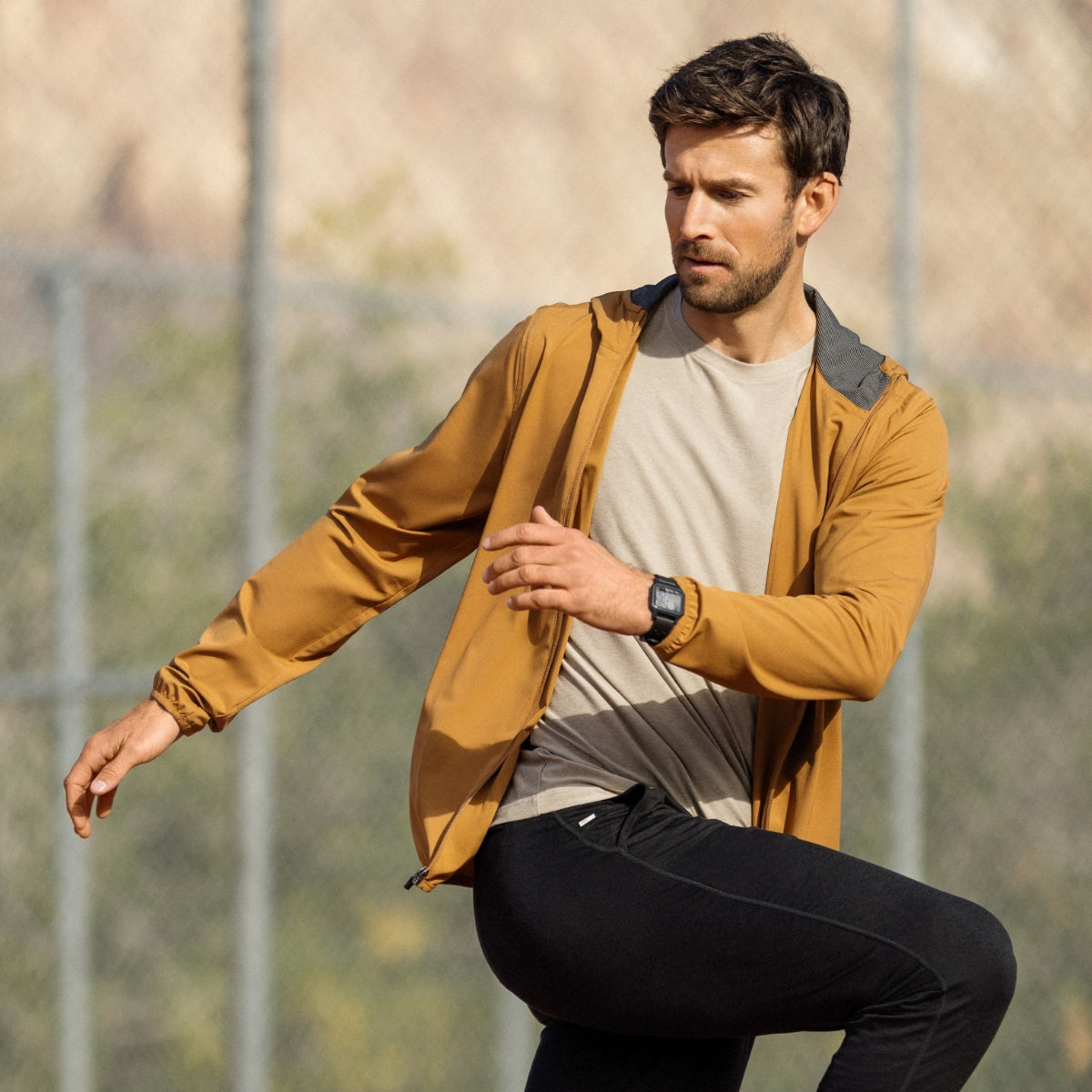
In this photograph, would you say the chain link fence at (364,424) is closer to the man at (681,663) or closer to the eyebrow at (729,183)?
the man at (681,663)

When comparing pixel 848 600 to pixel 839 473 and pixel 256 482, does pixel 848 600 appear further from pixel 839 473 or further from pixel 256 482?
pixel 256 482

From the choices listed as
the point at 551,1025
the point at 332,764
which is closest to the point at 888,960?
the point at 551,1025

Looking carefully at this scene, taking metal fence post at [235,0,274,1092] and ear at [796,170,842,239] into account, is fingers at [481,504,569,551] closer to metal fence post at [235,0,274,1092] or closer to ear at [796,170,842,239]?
ear at [796,170,842,239]

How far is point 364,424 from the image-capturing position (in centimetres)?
414

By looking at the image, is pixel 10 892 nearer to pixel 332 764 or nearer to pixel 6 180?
pixel 332 764

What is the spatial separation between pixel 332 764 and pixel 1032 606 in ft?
6.62

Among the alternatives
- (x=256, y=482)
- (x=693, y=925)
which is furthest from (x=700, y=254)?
(x=256, y=482)

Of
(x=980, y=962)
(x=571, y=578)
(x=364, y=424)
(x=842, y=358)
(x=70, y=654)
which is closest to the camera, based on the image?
(x=571, y=578)

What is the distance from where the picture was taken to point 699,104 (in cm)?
230

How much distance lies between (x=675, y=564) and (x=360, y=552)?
1.49 feet

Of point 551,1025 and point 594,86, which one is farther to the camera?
point 594,86

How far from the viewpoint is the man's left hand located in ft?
6.31

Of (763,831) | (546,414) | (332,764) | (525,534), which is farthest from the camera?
(332,764)

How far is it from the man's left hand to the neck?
56 cm
